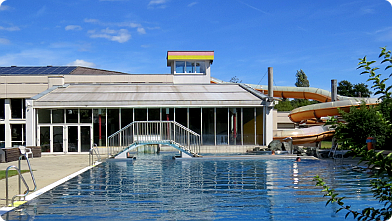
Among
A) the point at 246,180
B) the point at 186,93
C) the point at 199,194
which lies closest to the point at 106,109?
the point at 186,93

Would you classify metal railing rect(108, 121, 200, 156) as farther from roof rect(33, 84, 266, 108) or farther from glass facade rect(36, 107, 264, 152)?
roof rect(33, 84, 266, 108)

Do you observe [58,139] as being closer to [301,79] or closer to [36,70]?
[36,70]

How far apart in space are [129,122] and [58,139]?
4.54 m

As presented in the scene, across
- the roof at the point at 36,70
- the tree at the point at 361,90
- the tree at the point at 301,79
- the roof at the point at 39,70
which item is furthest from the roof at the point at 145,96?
the tree at the point at 301,79

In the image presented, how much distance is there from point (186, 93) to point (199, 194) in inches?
724

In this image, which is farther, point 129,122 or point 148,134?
point 129,122

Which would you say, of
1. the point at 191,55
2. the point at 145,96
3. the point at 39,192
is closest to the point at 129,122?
the point at 145,96

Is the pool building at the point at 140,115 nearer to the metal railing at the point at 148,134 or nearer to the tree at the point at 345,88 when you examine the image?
the metal railing at the point at 148,134

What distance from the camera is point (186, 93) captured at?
90.5ft

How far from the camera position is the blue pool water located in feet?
23.9

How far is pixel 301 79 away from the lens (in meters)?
88.5

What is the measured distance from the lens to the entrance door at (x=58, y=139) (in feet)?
80.6

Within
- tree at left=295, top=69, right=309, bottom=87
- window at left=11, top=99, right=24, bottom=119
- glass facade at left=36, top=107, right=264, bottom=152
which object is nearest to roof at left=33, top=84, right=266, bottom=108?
glass facade at left=36, top=107, right=264, bottom=152

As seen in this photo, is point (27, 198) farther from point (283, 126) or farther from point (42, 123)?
point (283, 126)
